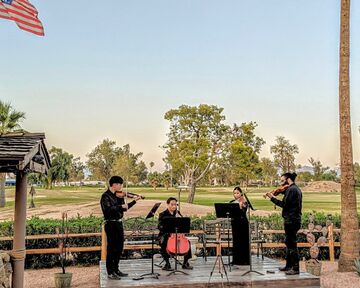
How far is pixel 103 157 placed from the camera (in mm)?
64000

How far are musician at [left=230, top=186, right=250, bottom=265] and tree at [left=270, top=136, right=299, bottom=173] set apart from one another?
57848mm

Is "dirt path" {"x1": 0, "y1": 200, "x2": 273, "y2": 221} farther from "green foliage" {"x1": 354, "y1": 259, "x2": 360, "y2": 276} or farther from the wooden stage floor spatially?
the wooden stage floor

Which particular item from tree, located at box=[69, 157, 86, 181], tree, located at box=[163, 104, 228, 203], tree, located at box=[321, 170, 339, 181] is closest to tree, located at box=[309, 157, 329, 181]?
tree, located at box=[321, 170, 339, 181]

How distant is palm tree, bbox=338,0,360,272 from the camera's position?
9.49 meters

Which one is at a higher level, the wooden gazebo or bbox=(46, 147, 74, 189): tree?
bbox=(46, 147, 74, 189): tree

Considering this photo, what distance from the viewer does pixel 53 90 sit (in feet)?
55.8

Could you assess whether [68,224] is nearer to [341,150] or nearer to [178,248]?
[178,248]

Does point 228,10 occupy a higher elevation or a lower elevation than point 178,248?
higher

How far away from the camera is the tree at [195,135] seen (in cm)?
3291

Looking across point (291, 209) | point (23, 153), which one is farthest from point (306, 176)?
point (23, 153)

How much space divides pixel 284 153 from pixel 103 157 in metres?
29.8

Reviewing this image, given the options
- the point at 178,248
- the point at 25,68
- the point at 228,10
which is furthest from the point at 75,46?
the point at 178,248

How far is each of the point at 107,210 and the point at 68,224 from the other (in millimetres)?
4578

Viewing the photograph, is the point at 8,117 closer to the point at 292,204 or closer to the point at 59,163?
the point at 292,204
